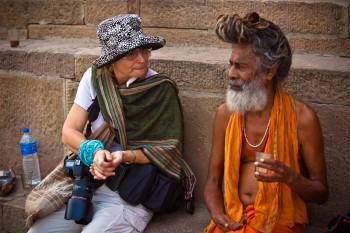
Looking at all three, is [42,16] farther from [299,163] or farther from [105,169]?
[299,163]

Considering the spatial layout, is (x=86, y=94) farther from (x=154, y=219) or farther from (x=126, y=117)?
(x=154, y=219)

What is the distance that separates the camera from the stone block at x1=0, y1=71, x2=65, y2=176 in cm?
467

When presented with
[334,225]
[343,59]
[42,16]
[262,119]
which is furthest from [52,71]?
[334,225]

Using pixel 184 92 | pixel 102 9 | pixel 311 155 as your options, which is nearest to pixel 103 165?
pixel 184 92

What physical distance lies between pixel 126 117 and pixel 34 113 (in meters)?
1.26

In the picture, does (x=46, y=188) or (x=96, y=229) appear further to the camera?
(x=46, y=188)

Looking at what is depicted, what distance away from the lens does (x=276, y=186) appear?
10.7 feet

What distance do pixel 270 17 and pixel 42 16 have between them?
2.14 m

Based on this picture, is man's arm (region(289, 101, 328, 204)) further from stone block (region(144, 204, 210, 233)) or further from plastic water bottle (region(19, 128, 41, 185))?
plastic water bottle (region(19, 128, 41, 185))

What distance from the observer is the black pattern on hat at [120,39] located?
3.61 metres

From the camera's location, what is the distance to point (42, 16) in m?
5.26

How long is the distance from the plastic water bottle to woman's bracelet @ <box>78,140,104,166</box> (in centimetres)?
135

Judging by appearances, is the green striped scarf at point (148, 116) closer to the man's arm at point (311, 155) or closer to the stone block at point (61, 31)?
the man's arm at point (311, 155)

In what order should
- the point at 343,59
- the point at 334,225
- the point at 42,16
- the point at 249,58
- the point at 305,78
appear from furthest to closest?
the point at 42,16 < the point at 343,59 < the point at 305,78 < the point at 249,58 < the point at 334,225
